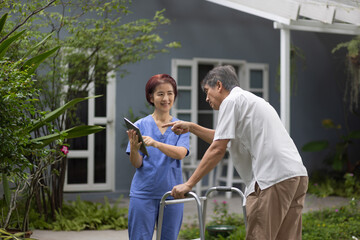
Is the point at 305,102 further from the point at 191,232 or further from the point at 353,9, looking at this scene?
the point at 191,232

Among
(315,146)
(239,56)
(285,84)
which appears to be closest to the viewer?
(285,84)

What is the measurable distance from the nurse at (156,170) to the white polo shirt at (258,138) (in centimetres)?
46

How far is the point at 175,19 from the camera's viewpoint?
8719 millimetres

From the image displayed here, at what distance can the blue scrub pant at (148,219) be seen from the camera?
318cm

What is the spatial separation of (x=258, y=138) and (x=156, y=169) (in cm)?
68

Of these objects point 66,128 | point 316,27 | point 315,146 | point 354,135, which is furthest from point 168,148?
point 354,135

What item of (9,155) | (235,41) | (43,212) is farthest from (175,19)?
(9,155)

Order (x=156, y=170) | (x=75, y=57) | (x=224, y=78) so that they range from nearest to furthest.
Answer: (x=224, y=78) < (x=156, y=170) < (x=75, y=57)

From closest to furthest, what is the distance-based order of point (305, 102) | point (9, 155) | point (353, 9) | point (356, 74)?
1. point (9, 155)
2. point (353, 9)
3. point (356, 74)
4. point (305, 102)

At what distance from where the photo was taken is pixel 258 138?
2.86m

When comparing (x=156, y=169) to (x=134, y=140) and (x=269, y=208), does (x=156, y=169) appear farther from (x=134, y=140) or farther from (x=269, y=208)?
(x=269, y=208)

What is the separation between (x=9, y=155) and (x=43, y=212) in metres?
2.80

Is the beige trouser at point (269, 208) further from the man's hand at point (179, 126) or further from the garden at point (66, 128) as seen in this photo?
the garden at point (66, 128)

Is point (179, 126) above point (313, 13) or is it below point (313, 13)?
below
